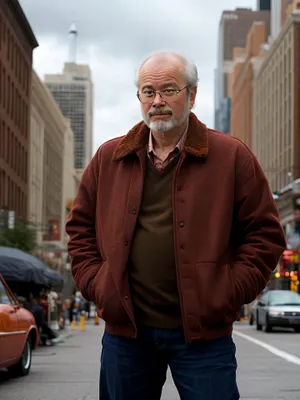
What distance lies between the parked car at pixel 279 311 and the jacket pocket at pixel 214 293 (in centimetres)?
2802

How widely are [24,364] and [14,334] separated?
136 cm

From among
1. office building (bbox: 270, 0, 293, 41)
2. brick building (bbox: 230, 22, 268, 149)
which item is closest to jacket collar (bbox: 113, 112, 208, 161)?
office building (bbox: 270, 0, 293, 41)

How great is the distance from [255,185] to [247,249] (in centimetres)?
27

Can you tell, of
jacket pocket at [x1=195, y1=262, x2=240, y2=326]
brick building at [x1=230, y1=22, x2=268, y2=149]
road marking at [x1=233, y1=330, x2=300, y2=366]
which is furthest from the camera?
brick building at [x1=230, y1=22, x2=268, y2=149]

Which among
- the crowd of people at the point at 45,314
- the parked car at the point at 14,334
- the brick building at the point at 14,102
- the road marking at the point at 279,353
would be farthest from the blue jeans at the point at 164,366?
the brick building at the point at 14,102

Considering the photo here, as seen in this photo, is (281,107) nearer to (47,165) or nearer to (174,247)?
(47,165)

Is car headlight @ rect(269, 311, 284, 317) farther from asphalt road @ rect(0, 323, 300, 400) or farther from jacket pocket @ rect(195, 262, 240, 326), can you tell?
jacket pocket @ rect(195, 262, 240, 326)

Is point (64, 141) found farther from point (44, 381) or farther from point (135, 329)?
point (135, 329)

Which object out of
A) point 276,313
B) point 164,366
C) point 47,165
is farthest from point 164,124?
point 47,165

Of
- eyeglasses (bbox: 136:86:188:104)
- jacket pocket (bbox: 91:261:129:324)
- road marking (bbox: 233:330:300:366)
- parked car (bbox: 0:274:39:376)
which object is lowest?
road marking (bbox: 233:330:300:366)

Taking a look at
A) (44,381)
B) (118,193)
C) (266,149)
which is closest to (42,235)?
(266,149)

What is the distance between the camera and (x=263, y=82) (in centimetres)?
12962

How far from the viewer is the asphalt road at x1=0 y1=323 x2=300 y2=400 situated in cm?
1177

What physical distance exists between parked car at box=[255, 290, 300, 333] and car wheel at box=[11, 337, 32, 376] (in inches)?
710
